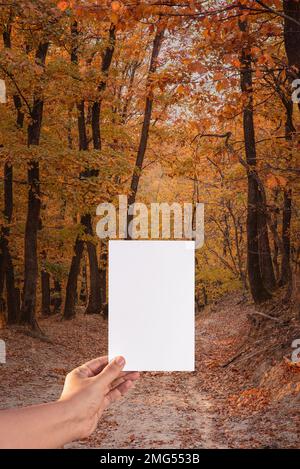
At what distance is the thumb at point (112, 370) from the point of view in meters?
1.86

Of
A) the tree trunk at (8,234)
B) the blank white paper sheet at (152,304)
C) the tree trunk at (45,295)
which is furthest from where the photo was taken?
the tree trunk at (45,295)

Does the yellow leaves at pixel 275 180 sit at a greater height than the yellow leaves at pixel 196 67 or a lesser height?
lesser

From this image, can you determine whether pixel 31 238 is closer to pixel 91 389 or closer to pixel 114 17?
pixel 114 17

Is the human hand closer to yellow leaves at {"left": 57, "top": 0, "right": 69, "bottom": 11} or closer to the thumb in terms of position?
the thumb

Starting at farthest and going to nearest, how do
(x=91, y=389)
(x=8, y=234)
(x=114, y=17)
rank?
(x=8, y=234) → (x=114, y=17) → (x=91, y=389)

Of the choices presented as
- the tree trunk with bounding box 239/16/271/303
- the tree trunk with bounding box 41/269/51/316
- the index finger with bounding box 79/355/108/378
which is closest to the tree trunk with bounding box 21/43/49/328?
the tree trunk with bounding box 239/16/271/303

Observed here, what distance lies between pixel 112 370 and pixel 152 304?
24 centimetres

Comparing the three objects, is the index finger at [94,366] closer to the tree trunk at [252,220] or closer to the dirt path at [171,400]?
the dirt path at [171,400]

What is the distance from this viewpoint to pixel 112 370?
1.87 metres

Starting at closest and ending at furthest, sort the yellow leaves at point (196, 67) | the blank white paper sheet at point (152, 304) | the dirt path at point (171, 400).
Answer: the blank white paper sheet at point (152, 304) → the yellow leaves at point (196, 67) → the dirt path at point (171, 400)

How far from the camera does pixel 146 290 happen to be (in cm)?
189

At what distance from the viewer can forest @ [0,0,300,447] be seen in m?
8.37

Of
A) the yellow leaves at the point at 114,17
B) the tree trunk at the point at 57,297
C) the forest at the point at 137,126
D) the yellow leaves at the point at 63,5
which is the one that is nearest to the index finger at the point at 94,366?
the forest at the point at 137,126

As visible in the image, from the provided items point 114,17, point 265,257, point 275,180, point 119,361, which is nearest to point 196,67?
point 114,17
